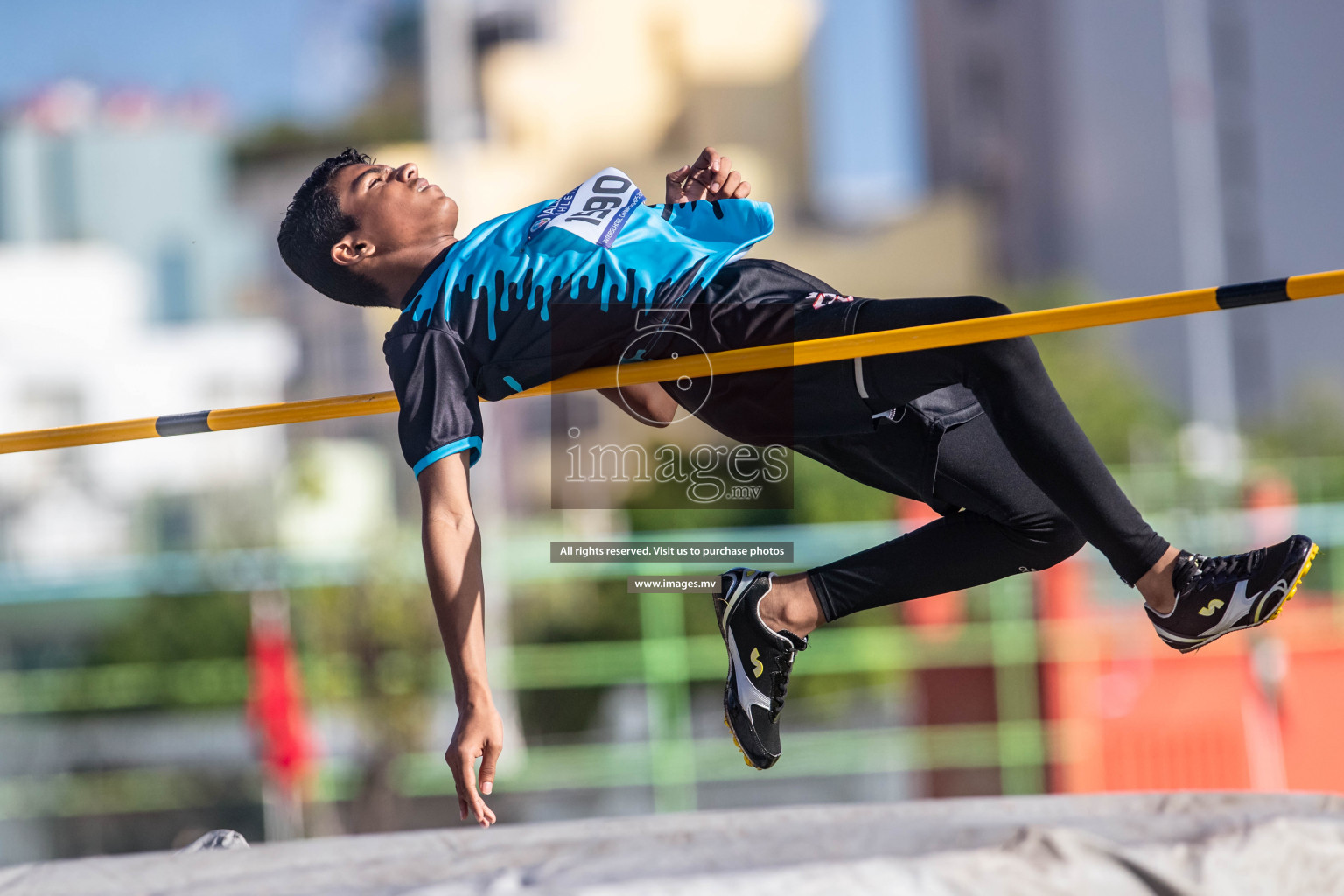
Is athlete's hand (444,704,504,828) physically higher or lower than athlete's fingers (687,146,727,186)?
lower

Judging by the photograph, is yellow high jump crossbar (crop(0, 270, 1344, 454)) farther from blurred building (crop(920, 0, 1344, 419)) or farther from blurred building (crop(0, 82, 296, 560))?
blurred building (crop(920, 0, 1344, 419))

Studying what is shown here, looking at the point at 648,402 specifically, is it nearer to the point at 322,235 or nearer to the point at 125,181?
the point at 322,235

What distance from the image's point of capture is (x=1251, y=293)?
1.83m

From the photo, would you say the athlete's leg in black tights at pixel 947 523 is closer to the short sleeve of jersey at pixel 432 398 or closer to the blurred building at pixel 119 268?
the short sleeve of jersey at pixel 432 398

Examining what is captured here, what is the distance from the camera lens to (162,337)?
16.7 meters

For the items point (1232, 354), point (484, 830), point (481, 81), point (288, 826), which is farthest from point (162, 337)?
point (1232, 354)

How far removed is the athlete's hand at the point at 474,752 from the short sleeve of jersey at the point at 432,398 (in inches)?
14.7

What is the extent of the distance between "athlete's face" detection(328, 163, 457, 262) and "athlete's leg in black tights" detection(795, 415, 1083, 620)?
734 mm

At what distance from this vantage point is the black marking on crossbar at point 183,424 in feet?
7.38

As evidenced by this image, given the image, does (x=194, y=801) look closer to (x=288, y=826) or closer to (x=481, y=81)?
(x=288, y=826)

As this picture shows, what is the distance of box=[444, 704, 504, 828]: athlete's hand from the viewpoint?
1749 millimetres

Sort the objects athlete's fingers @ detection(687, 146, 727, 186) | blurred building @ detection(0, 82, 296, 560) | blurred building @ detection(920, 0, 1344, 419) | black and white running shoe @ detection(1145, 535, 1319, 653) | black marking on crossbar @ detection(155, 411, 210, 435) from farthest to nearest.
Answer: blurred building @ detection(920, 0, 1344, 419), blurred building @ detection(0, 82, 296, 560), black marking on crossbar @ detection(155, 411, 210, 435), athlete's fingers @ detection(687, 146, 727, 186), black and white running shoe @ detection(1145, 535, 1319, 653)

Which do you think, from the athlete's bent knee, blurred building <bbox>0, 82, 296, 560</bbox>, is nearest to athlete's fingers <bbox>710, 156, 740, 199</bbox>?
the athlete's bent knee

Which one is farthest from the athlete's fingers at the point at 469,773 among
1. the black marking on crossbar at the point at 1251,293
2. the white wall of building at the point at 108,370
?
the white wall of building at the point at 108,370
